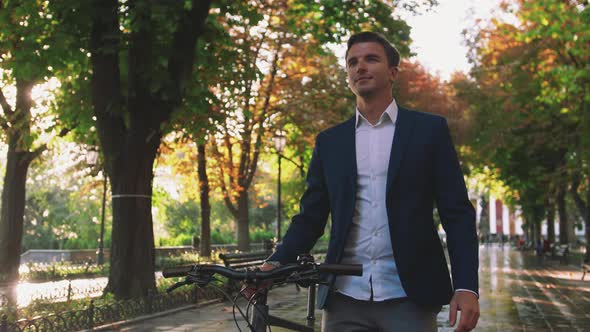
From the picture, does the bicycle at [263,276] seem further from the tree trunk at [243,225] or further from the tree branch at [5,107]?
the tree trunk at [243,225]

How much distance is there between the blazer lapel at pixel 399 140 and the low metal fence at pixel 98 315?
5.50 meters

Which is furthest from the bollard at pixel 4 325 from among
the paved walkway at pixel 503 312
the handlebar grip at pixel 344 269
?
the handlebar grip at pixel 344 269

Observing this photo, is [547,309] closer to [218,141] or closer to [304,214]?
[304,214]

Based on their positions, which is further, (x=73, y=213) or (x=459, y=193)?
(x=73, y=213)

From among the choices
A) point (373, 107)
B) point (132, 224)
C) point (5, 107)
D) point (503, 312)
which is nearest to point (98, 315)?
point (132, 224)

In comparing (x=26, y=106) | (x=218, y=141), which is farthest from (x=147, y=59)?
(x=218, y=141)

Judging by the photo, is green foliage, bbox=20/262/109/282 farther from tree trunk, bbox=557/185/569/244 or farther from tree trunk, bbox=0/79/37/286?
tree trunk, bbox=557/185/569/244

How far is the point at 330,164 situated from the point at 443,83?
3418cm

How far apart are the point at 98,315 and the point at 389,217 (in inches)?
336

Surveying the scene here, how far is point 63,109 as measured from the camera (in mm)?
14859

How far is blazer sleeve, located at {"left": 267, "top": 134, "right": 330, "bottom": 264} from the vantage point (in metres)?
3.16

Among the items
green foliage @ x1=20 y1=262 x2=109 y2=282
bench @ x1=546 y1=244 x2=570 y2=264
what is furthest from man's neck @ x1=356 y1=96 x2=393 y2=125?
bench @ x1=546 y1=244 x2=570 y2=264

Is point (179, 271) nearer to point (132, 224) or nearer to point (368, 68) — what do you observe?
point (368, 68)

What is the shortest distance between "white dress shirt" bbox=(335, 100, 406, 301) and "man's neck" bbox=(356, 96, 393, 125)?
28 millimetres
